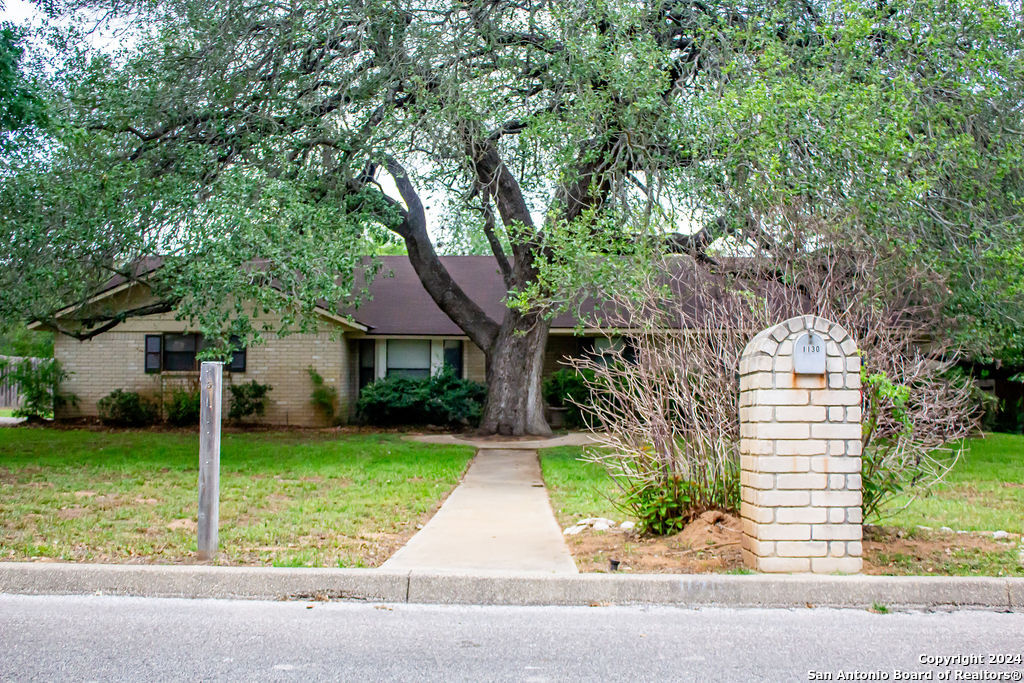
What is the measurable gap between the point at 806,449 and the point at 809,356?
0.64 m

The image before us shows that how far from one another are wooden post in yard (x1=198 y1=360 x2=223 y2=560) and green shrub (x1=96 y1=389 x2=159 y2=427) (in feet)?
53.9

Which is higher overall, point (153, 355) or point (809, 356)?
point (153, 355)

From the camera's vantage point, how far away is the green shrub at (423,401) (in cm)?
2170

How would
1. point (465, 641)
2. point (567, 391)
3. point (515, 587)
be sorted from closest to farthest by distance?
point (465, 641) → point (515, 587) → point (567, 391)

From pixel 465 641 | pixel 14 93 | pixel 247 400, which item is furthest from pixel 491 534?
pixel 247 400

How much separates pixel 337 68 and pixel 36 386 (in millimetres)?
12635

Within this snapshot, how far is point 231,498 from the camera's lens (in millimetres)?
10344

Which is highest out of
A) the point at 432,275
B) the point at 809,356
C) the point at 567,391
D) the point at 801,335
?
the point at 432,275

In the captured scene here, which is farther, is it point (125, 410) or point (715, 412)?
point (125, 410)

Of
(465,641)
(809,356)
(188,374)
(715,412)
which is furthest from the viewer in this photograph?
(188,374)

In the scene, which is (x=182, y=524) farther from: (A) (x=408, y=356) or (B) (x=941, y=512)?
(A) (x=408, y=356)

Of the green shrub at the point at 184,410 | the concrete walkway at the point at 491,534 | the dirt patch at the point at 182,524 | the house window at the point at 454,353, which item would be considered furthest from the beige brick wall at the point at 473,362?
the dirt patch at the point at 182,524

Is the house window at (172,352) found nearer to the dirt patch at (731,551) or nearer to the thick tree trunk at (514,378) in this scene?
the thick tree trunk at (514,378)

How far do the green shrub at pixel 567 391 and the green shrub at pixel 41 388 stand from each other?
39.0ft
